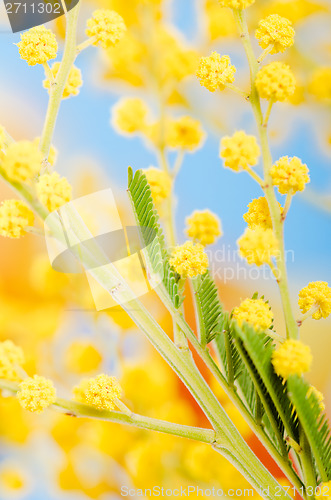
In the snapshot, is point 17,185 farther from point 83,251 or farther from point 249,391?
point 249,391

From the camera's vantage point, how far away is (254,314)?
0.31 m

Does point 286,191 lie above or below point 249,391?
above

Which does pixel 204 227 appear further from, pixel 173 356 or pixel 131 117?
pixel 131 117

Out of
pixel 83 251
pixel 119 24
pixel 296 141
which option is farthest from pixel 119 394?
pixel 296 141

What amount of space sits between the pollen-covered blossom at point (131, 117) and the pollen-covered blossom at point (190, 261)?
0.22 m

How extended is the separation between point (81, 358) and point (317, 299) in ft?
0.99

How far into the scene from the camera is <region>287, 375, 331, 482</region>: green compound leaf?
284 mm

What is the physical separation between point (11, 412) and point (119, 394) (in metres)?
0.29

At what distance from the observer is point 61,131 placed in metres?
0.73

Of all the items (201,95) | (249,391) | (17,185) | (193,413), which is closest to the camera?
(17,185)

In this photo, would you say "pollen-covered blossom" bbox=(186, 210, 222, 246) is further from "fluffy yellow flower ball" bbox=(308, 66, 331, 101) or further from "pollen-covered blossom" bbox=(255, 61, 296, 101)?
"fluffy yellow flower ball" bbox=(308, 66, 331, 101)

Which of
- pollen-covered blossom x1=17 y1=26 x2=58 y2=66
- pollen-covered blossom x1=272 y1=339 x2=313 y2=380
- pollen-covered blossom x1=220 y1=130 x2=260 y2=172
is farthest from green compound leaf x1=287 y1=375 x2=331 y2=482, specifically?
pollen-covered blossom x1=17 y1=26 x2=58 y2=66

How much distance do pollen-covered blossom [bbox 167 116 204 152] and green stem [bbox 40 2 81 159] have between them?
0.48 feet

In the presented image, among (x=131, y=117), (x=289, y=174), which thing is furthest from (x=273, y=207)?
(x=131, y=117)
